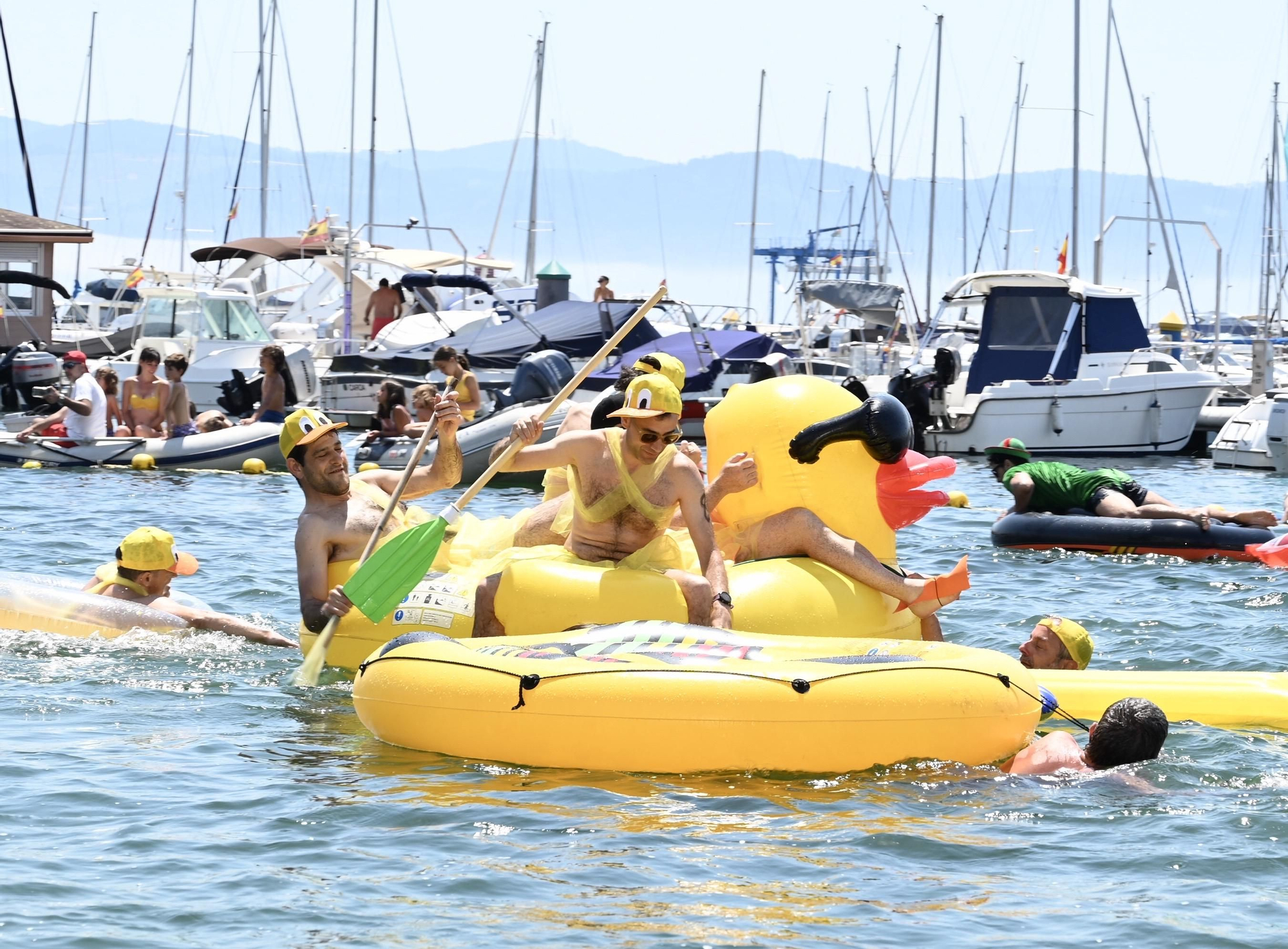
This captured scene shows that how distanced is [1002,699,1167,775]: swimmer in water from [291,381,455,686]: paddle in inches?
113

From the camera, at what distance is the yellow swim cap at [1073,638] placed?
7.21 m

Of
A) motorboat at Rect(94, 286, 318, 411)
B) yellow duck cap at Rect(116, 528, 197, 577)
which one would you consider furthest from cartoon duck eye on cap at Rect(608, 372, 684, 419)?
motorboat at Rect(94, 286, 318, 411)

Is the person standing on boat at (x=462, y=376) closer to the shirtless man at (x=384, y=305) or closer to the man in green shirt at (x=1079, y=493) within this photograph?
the man in green shirt at (x=1079, y=493)

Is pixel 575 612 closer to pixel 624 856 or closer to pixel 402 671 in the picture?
pixel 402 671

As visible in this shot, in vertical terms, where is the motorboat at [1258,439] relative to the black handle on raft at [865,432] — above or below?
below

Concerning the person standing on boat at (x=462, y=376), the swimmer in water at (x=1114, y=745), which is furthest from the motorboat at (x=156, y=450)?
the swimmer in water at (x=1114, y=745)

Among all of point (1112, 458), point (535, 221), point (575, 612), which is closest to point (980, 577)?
point (575, 612)

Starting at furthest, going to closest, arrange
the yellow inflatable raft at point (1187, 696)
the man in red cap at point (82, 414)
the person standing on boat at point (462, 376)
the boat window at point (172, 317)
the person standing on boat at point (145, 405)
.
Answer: the boat window at point (172, 317) < the person standing on boat at point (145, 405) < the man in red cap at point (82, 414) < the person standing on boat at point (462, 376) < the yellow inflatable raft at point (1187, 696)

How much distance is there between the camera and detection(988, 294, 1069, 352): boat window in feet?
73.3

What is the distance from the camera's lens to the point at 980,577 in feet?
36.6

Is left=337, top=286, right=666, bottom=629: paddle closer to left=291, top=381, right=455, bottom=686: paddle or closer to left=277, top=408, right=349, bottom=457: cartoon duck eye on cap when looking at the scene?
left=291, top=381, right=455, bottom=686: paddle

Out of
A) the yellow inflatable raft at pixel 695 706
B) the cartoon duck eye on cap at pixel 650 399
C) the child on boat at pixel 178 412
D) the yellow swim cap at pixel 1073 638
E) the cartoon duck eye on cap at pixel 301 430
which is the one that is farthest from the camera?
the child on boat at pixel 178 412

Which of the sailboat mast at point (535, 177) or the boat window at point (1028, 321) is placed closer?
the boat window at point (1028, 321)

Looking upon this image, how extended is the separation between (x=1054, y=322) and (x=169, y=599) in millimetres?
16603
